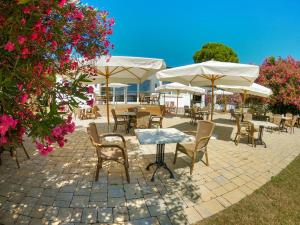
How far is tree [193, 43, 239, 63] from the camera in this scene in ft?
99.0

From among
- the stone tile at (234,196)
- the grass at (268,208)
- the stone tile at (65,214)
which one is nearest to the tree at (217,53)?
the grass at (268,208)

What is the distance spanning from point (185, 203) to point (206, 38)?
33.3 meters

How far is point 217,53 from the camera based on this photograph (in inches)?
1188

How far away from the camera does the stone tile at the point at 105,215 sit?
9.20 feet

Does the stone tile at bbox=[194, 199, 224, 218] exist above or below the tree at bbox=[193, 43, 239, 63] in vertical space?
below

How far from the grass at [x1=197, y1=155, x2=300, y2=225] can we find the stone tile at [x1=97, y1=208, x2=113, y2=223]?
4.47 ft

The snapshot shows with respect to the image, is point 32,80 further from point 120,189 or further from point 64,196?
point 120,189

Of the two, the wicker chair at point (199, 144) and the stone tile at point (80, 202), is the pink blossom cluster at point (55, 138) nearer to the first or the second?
the stone tile at point (80, 202)

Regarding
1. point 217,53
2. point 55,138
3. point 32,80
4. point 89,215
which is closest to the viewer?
point 32,80

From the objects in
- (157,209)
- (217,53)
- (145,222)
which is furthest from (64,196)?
(217,53)

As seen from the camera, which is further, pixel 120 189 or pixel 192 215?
pixel 120 189

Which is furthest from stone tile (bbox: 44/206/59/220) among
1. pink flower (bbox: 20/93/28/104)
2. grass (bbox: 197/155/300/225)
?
grass (bbox: 197/155/300/225)

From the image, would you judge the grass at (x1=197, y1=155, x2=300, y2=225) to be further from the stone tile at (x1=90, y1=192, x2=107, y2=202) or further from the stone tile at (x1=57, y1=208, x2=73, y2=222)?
the stone tile at (x1=57, y1=208, x2=73, y2=222)

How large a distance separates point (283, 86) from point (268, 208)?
49.5 feet
